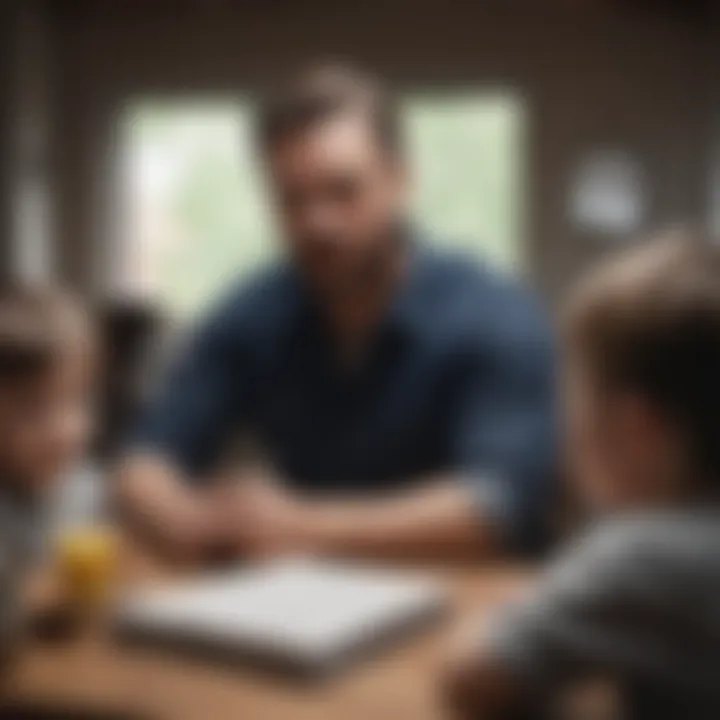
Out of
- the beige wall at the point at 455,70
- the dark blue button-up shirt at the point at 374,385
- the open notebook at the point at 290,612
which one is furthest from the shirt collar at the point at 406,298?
the beige wall at the point at 455,70

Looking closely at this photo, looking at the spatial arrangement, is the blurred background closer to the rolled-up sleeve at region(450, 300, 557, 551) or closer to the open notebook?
the rolled-up sleeve at region(450, 300, 557, 551)

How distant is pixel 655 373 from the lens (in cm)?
56

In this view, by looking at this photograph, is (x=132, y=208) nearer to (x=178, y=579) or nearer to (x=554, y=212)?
(x=554, y=212)

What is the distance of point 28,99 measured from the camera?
7.65 ft

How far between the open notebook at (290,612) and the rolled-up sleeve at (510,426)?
0.47 feet

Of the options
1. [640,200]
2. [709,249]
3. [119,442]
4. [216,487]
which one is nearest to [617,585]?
[709,249]

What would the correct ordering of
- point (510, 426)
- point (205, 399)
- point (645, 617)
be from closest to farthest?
point (645, 617) → point (510, 426) → point (205, 399)

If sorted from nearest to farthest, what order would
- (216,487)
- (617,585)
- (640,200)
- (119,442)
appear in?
(617,585)
(216,487)
(119,442)
(640,200)

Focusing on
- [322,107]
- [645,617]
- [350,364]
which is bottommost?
[645,617]

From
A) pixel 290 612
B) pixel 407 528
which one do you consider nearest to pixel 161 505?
pixel 407 528

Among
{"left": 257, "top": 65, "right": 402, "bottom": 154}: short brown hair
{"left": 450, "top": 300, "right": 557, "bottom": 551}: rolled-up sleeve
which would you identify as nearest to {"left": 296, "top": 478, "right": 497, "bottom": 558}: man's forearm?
{"left": 450, "top": 300, "right": 557, "bottom": 551}: rolled-up sleeve

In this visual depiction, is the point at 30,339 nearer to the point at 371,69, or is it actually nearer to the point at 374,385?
the point at 374,385

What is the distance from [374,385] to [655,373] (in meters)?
0.51

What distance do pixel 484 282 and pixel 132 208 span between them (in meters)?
1.49
